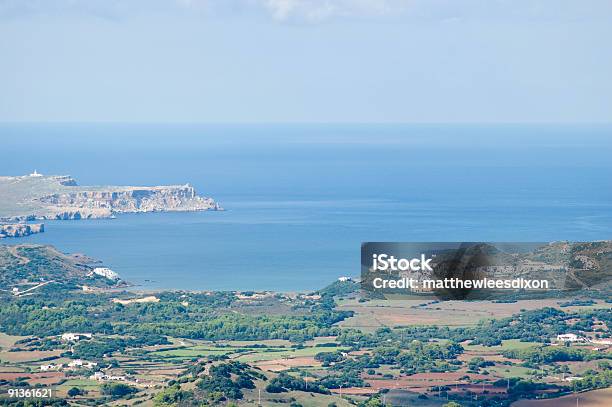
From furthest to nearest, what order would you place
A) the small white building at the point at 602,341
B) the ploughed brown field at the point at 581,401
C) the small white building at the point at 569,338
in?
the small white building at the point at 569,338 → the small white building at the point at 602,341 → the ploughed brown field at the point at 581,401

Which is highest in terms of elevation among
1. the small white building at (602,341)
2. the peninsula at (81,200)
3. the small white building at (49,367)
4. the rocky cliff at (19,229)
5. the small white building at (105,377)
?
the peninsula at (81,200)

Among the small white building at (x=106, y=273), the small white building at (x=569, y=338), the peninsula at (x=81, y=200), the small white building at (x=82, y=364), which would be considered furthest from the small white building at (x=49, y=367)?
the peninsula at (x=81, y=200)

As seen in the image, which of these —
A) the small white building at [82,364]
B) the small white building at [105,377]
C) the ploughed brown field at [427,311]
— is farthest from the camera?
the ploughed brown field at [427,311]

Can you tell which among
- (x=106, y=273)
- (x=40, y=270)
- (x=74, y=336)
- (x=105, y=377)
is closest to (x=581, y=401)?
(x=105, y=377)

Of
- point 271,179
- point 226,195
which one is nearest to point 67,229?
point 226,195

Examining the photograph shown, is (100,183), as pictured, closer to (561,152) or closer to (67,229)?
(67,229)

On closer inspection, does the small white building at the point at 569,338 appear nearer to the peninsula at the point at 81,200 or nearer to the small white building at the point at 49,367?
the small white building at the point at 49,367

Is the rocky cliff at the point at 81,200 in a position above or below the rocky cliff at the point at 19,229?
above

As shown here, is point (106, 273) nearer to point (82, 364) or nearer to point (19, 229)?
point (19, 229)

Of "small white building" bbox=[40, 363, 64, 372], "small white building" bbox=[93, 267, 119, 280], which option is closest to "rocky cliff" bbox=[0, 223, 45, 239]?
"small white building" bbox=[93, 267, 119, 280]
